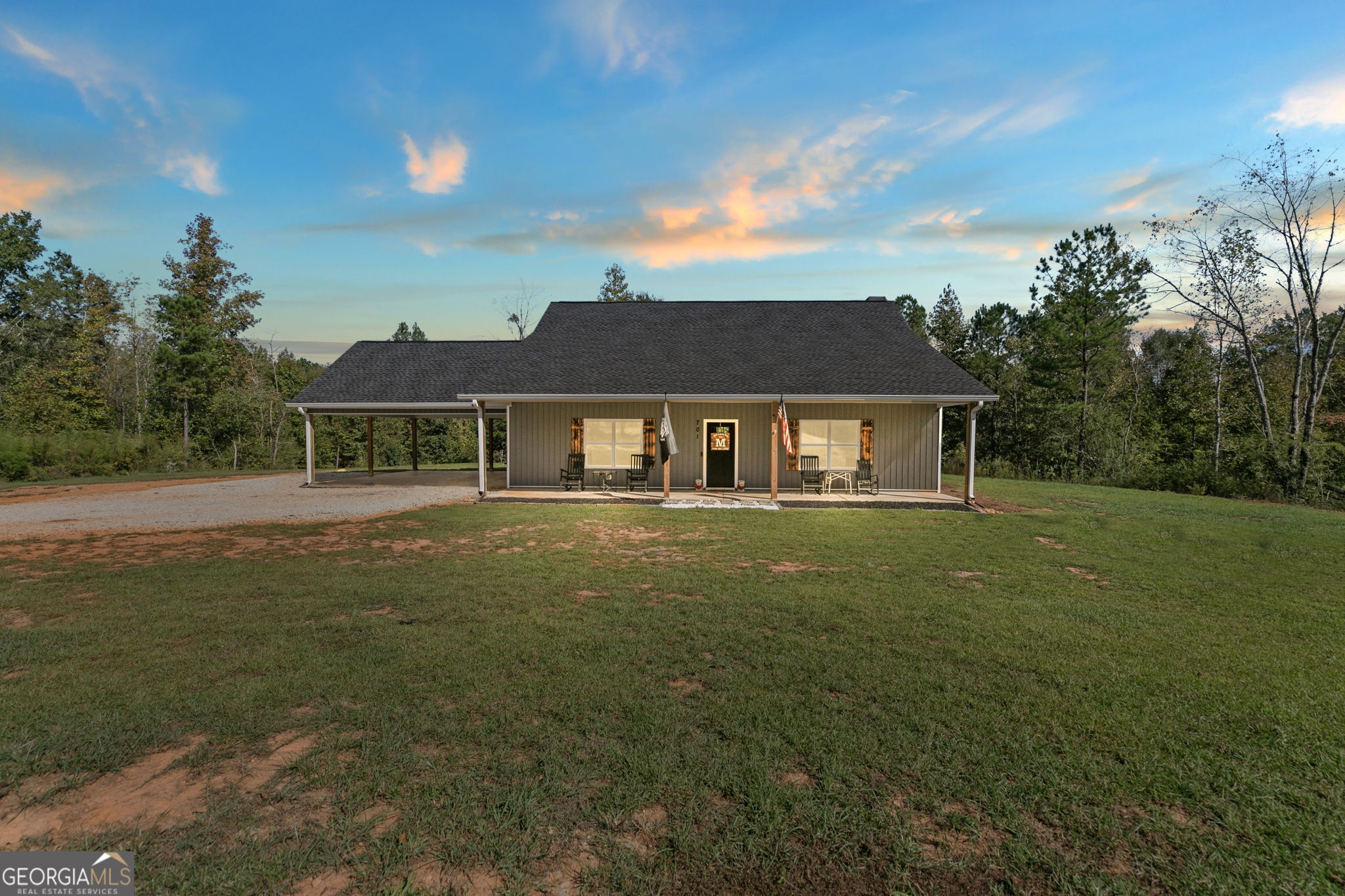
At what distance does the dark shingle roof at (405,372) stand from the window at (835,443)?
28.3 feet

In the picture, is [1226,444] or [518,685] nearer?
[518,685]

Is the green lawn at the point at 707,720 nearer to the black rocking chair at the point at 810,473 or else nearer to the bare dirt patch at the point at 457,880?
the bare dirt patch at the point at 457,880

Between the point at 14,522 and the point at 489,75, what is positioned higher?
the point at 489,75

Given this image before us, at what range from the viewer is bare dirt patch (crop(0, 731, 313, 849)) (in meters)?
2.53

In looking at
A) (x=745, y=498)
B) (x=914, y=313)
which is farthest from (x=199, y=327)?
(x=914, y=313)

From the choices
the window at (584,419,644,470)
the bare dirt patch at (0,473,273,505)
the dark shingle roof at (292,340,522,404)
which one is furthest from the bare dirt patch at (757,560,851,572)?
the bare dirt patch at (0,473,273,505)

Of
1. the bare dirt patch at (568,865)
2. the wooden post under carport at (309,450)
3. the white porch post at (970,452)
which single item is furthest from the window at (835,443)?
the wooden post under carport at (309,450)

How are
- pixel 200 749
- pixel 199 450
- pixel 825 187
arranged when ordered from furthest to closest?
pixel 199 450
pixel 825 187
pixel 200 749

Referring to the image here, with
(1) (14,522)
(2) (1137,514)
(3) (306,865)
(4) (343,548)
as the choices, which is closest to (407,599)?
(4) (343,548)

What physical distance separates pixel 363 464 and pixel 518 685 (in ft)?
104

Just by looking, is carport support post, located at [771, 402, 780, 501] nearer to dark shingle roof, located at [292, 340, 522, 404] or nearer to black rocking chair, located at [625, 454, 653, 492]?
black rocking chair, located at [625, 454, 653, 492]

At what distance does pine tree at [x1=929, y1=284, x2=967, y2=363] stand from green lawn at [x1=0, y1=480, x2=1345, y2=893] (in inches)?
1113

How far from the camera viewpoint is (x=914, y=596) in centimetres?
607

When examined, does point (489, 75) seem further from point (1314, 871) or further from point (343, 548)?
point (1314, 871)
